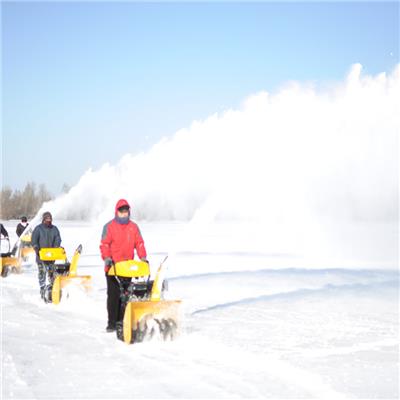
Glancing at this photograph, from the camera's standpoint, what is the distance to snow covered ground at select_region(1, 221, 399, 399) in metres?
5.03

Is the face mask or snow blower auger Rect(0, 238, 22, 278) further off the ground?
the face mask

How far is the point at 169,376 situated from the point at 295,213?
198 feet

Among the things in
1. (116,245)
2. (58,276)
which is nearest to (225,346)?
(116,245)

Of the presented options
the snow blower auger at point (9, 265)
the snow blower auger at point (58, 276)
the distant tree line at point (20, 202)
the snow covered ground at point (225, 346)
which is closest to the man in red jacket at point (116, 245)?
the snow covered ground at point (225, 346)

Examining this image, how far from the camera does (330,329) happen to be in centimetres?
805

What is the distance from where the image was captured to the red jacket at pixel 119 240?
7.38m

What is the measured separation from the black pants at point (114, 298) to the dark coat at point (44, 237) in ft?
14.0

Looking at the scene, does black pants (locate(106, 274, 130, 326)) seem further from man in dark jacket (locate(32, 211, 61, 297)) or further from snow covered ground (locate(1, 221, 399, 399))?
man in dark jacket (locate(32, 211, 61, 297))

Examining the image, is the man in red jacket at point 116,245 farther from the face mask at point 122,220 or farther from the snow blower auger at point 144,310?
the snow blower auger at point 144,310

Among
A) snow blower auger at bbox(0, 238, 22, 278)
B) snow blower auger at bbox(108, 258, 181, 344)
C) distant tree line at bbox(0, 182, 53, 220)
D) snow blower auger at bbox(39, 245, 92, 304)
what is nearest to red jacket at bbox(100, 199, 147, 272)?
snow blower auger at bbox(108, 258, 181, 344)

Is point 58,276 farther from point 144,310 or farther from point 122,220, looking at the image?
point 144,310

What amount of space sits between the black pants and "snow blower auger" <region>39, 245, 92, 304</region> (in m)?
3.27

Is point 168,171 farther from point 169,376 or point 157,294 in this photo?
point 169,376

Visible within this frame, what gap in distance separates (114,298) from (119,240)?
2.47 feet
